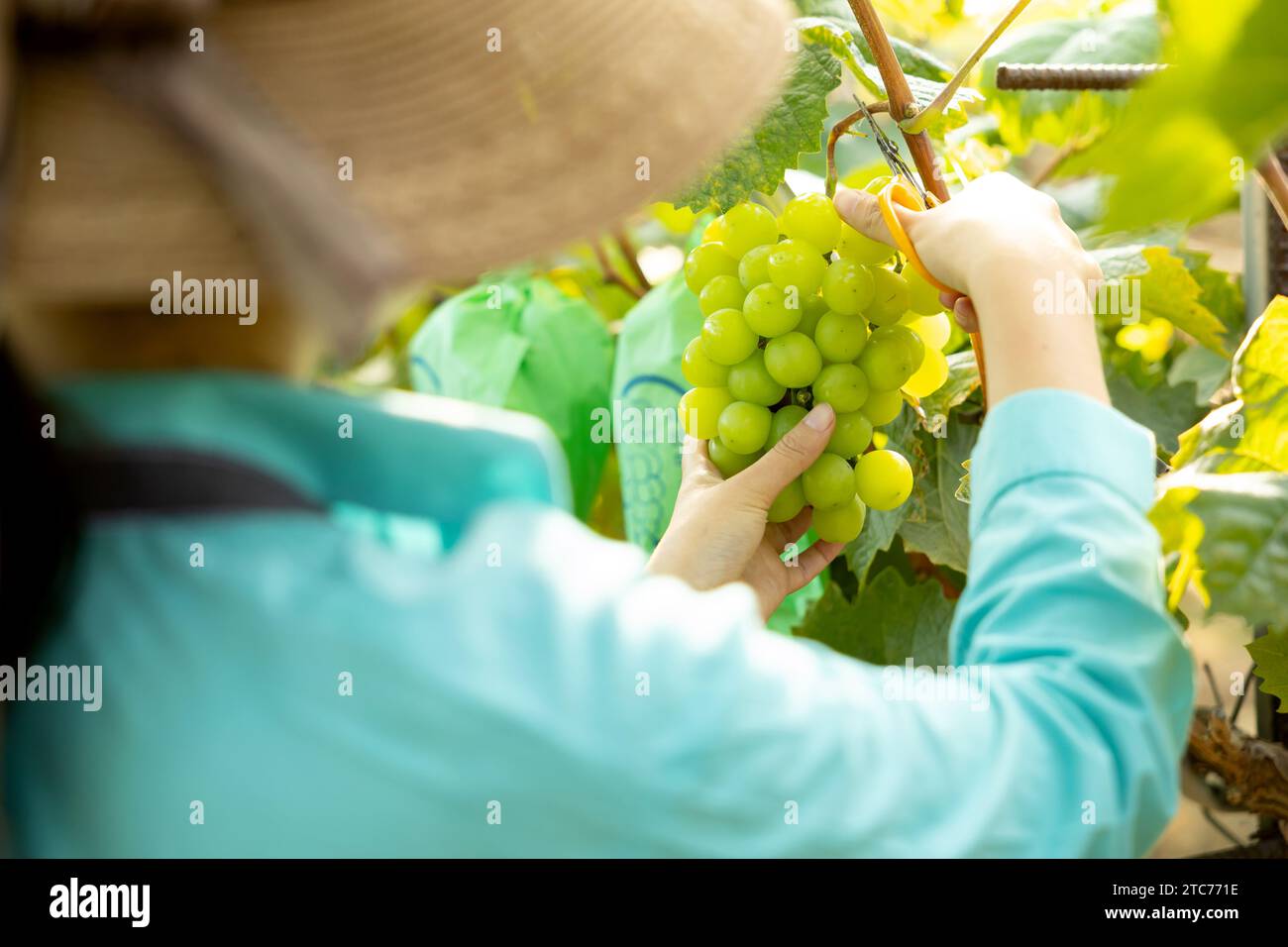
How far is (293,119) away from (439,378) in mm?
746

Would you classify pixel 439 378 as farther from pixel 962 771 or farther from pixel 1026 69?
pixel 962 771

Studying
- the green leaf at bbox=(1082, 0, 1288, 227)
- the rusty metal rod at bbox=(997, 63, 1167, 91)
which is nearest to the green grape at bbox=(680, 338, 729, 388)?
the rusty metal rod at bbox=(997, 63, 1167, 91)

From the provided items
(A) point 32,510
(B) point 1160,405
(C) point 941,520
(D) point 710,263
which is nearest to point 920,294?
(D) point 710,263

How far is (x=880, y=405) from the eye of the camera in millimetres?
671

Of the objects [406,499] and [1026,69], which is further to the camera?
[1026,69]

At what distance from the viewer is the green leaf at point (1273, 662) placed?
→ 0.69 metres

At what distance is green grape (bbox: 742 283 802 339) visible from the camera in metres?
0.65

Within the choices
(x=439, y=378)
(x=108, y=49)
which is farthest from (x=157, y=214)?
(x=439, y=378)

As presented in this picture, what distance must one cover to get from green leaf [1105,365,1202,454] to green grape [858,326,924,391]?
0.31 meters

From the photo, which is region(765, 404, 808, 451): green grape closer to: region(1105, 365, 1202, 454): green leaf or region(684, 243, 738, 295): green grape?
region(684, 243, 738, 295): green grape

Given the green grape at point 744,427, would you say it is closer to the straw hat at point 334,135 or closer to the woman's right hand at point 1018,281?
the woman's right hand at point 1018,281

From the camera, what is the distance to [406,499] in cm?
37

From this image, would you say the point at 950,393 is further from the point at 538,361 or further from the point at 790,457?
the point at 538,361
